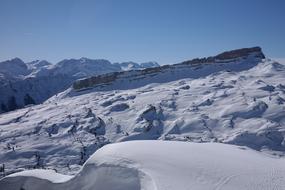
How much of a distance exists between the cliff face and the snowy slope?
335 feet

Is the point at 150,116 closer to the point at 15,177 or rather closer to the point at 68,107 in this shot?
the point at 68,107

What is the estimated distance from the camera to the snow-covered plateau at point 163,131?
1137 centimetres

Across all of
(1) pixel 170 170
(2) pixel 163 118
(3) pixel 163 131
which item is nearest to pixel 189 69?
(2) pixel 163 118

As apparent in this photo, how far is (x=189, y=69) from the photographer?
391 feet

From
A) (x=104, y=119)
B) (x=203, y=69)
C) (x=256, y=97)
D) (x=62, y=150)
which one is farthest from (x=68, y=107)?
(x=256, y=97)

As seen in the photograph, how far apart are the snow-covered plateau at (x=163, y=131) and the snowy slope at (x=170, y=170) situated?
0.11 feet

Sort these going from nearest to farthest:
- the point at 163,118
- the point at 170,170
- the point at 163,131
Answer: the point at 170,170 → the point at 163,131 → the point at 163,118

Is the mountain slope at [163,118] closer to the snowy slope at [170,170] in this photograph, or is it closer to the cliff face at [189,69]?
A: the cliff face at [189,69]

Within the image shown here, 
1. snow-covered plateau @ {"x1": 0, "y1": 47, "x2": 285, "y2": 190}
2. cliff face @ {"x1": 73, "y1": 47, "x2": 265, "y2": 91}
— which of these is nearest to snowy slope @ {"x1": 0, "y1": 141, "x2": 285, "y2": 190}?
snow-covered plateau @ {"x1": 0, "y1": 47, "x2": 285, "y2": 190}

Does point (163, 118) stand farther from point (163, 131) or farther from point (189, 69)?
point (189, 69)

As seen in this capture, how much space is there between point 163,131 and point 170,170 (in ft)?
206

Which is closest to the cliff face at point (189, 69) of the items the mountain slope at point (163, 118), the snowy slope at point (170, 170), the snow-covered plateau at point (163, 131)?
the snow-covered plateau at point (163, 131)

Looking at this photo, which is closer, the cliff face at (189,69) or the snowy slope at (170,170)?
the snowy slope at (170,170)

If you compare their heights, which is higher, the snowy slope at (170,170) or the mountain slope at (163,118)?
the snowy slope at (170,170)
